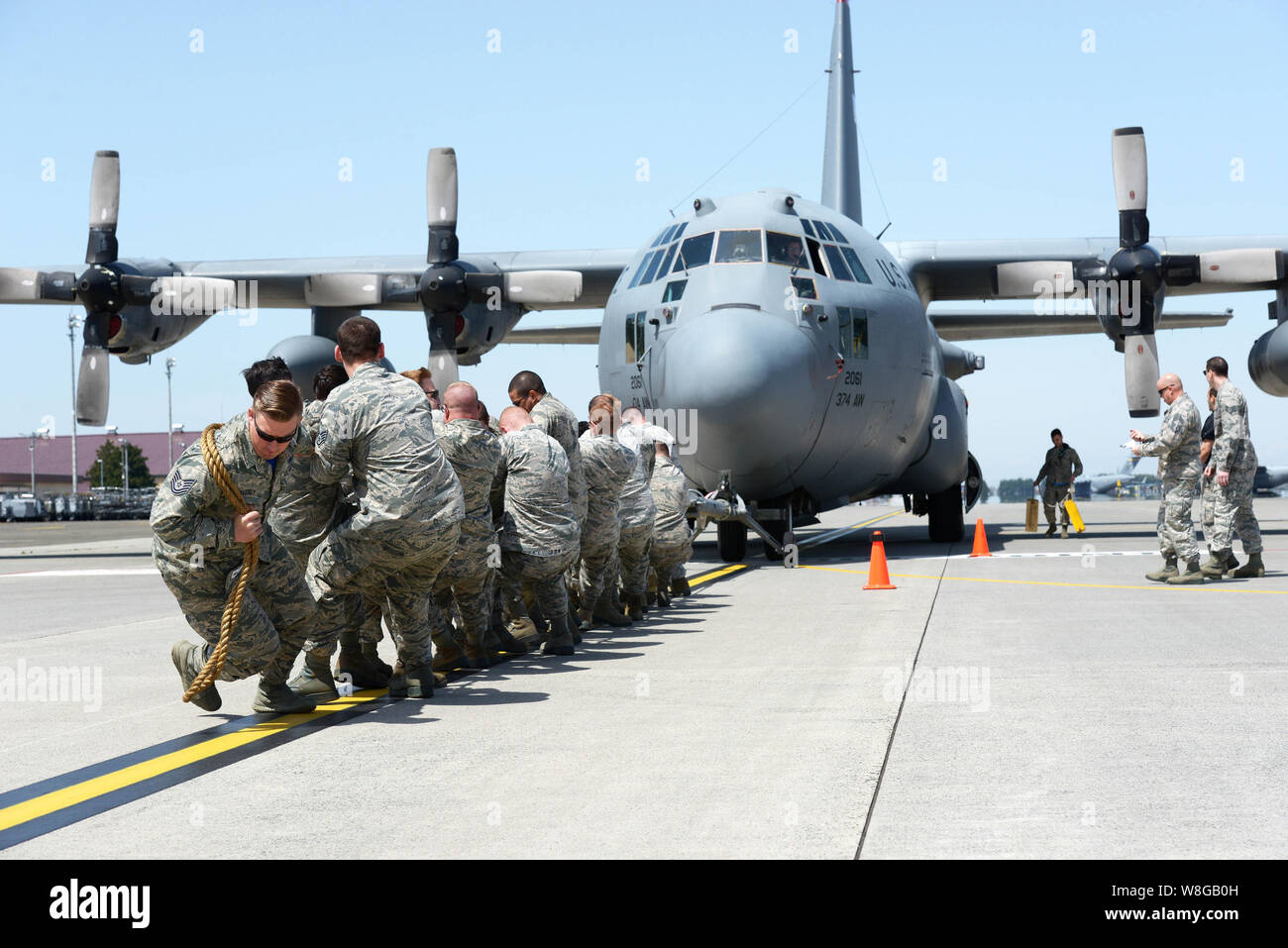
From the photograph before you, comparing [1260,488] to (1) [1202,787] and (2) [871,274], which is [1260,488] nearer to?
(2) [871,274]

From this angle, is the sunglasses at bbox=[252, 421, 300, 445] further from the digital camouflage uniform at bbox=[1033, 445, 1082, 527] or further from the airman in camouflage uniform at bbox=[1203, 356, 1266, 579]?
the digital camouflage uniform at bbox=[1033, 445, 1082, 527]

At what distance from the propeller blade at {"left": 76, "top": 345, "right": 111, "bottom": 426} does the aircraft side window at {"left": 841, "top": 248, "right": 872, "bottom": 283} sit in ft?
35.2

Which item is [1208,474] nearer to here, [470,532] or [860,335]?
[860,335]

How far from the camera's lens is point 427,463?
609cm

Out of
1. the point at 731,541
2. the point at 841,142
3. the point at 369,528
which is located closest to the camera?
the point at 369,528

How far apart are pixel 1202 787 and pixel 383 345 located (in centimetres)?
410

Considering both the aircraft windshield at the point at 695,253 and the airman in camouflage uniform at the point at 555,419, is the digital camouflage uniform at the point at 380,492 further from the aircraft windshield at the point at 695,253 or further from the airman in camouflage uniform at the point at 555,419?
the aircraft windshield at the point at 695,253

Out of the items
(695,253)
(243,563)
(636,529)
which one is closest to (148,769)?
(243,563)

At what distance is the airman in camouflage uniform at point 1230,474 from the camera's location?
454 inches

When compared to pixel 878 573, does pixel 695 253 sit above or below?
above

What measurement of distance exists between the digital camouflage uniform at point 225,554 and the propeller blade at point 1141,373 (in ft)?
46.2

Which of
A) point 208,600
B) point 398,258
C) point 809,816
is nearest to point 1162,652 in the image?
point 809,816

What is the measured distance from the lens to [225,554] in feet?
17.7

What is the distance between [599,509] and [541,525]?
3.48ft
